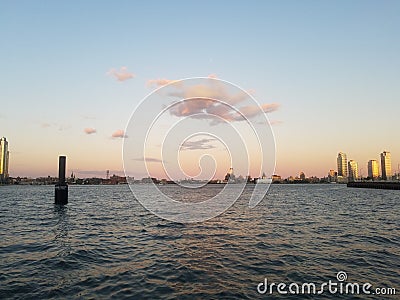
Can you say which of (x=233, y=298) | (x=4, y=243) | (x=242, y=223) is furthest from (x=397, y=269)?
(x=4, y=243)

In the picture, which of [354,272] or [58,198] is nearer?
[354,272]

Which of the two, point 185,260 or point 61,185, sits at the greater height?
point 61,185

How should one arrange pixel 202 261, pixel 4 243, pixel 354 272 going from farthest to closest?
pixel 4 243, pixel 202 261, pixel 354 272

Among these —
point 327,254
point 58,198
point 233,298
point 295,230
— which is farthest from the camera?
point 58,198

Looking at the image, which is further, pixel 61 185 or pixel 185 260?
pixel 61 185

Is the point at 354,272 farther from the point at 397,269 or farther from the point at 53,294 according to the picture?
the point at 53,294

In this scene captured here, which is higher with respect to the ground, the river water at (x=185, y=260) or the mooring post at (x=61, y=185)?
the mooring post at (x=61, y=185)

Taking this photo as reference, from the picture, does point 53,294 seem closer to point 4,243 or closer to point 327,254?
point 4,243

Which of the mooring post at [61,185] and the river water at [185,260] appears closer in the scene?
the river water at [185,260]

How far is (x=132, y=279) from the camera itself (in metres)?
15.2

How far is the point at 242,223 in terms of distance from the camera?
118ft

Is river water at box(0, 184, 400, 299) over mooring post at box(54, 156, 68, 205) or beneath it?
beneath

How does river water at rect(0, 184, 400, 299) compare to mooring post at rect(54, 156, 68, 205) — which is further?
mooring post at rect(54, 156, 68, 205)

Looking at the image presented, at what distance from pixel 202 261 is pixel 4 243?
605 inches
